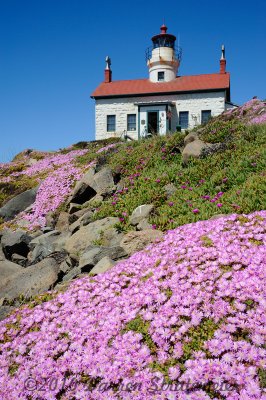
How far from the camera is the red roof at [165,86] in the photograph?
1693 inches

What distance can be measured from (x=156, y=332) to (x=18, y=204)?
16.1 meters

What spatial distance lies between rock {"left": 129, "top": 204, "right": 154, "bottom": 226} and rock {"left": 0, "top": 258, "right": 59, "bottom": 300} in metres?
2.85

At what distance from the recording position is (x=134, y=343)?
4562 mm

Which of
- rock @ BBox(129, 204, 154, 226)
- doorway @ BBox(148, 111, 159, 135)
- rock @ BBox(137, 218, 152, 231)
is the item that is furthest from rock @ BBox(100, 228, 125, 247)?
doorway @ BBox(148, 111, 159, 135)

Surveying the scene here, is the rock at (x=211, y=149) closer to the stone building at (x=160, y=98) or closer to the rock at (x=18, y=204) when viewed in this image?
the rock at (x=18, y=204)

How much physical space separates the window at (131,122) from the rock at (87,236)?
3513cm

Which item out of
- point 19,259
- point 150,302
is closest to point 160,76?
point 19,259

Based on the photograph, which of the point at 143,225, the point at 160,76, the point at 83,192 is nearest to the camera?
the point at 143,225

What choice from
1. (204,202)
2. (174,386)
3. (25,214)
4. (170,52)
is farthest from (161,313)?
(170,52)

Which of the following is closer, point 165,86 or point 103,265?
point 103,265

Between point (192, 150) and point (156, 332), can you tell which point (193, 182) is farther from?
point (156, 332)

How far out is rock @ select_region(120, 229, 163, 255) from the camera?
27.1ft

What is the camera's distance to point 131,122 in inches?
1775

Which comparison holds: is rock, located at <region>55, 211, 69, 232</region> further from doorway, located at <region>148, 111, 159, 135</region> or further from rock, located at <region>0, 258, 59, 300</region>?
doorway, located at <region>148, 111, 159, 135</region>
